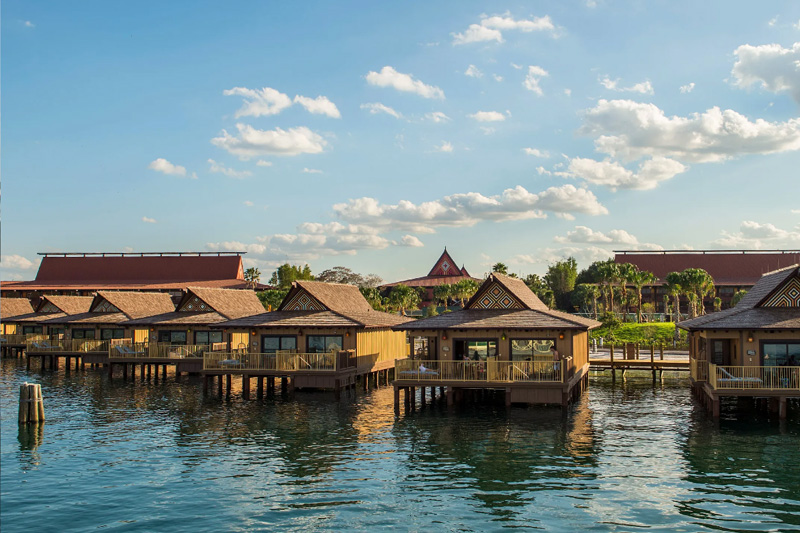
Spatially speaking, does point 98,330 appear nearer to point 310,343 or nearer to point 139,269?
point 310,343

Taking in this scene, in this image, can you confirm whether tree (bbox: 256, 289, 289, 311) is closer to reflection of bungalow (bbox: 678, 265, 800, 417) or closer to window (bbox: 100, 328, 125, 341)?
window (bbox: 100, 328, 125, 341)

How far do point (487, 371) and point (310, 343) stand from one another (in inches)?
528

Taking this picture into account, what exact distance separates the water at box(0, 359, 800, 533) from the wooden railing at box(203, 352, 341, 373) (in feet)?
8.90

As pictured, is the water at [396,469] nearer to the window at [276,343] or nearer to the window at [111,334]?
the window at [276,343]

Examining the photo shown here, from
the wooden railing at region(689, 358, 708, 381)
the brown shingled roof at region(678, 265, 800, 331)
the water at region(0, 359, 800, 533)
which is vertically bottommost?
the water at region(0, 359, 800, 533)

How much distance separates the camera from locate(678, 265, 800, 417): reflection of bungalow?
100 feet

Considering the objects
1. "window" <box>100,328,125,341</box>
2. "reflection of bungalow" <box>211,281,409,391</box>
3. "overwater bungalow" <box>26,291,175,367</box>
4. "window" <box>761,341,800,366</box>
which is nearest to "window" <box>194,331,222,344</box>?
"overwater bungalow" <box>26,291,175,367</box>

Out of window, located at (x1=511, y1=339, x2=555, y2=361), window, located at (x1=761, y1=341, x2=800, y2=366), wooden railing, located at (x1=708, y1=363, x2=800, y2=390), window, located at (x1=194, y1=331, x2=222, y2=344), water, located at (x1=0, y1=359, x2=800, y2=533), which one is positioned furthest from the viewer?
window, located at (x1=194, y1=331, x2=222, y2=344)

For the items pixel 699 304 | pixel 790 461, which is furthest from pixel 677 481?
pixel 699 304

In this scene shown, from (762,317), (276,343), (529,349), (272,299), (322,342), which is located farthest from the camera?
(272,299)

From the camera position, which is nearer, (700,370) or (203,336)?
(700,370)

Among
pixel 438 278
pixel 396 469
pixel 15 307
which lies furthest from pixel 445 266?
pixel 396 469

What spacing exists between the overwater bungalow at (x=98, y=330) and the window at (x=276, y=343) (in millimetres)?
17389

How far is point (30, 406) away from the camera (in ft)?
106
